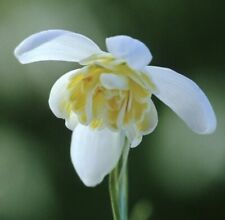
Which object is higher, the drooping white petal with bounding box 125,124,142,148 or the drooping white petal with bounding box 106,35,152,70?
the drooping white petal with bounding box 106,35,152,70

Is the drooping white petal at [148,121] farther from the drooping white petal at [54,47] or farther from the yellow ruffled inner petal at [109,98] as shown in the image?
the drooping white petal at [54,47]

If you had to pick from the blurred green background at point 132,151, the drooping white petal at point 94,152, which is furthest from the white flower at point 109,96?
the blurred green background at point 132,151

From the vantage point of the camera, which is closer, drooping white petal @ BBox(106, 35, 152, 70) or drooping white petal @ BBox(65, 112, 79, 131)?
drooping white petal @ BBox(106, 35, 152, 70)

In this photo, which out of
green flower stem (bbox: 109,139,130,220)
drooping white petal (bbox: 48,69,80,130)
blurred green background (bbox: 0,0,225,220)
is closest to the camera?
green flower stem (bbox: 109,139,130,220)

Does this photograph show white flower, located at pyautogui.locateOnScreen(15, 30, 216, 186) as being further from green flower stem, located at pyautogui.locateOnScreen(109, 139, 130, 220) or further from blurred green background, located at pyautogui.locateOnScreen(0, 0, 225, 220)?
blurred green background, located at pyautogui.locateOnScreen(0, 0, 225, 220)

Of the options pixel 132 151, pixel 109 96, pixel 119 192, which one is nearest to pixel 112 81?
pixel 109 96

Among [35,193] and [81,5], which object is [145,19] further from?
[35,193]

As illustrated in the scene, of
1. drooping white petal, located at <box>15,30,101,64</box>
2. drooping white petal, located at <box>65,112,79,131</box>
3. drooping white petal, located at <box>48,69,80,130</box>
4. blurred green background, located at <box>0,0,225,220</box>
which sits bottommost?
blurred green background, located at <box>0,0,225,220</box>

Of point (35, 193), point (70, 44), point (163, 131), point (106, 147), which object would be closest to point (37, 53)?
point (70, 44)

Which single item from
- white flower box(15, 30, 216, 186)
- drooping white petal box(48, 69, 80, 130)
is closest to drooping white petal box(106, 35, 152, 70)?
white flower box(15, 30, 216, 186)
